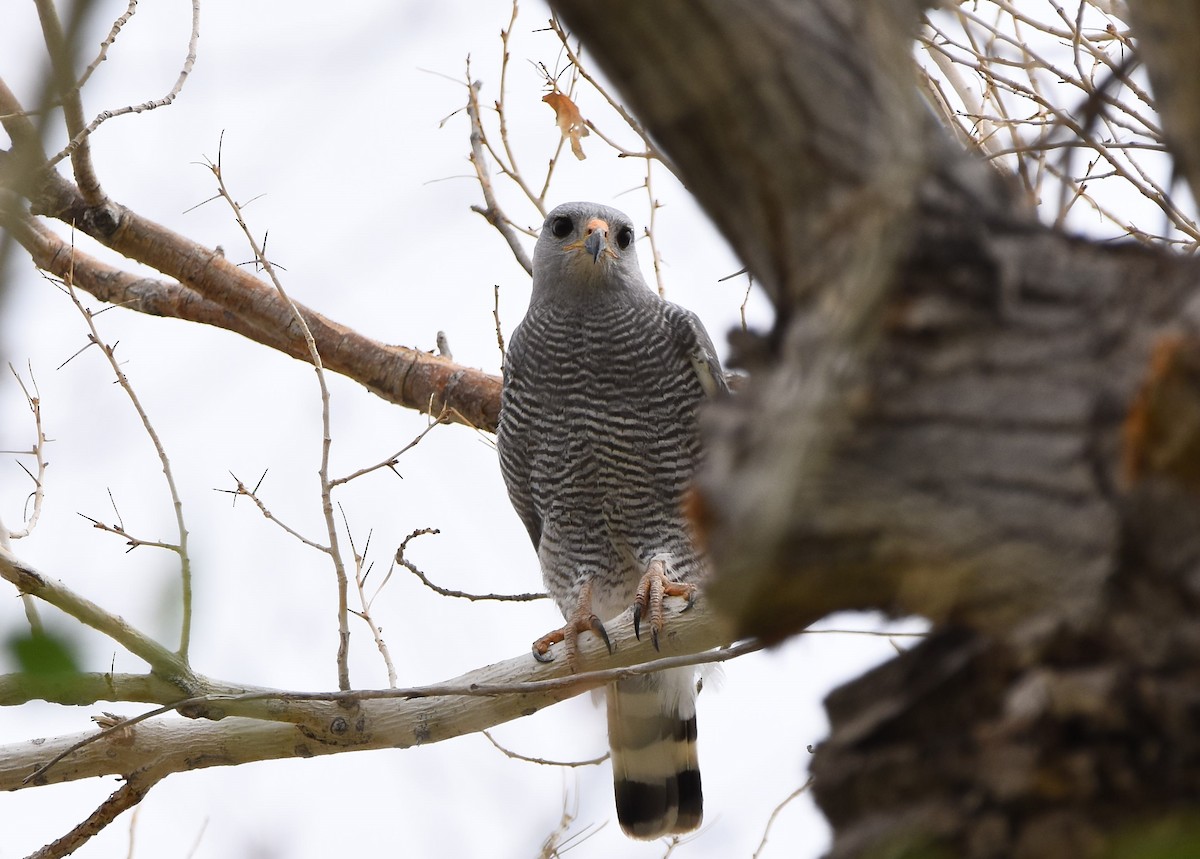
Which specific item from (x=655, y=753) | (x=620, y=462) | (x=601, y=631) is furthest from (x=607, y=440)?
(x=655, y=753)

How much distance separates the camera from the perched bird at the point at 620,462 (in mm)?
4934

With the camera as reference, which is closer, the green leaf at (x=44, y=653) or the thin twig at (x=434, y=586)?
the green leaf at (x=44, y=653)

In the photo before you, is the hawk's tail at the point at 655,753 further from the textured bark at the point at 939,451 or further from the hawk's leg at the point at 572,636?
the textured bark at the point at 939,451

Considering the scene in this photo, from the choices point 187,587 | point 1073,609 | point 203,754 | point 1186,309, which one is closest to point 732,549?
point 1073,609

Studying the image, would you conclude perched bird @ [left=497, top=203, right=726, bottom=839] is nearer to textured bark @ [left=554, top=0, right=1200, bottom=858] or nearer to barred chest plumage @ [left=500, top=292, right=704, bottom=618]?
barred chest plumage @ [left=500, top=292, right=704, bottom=618]

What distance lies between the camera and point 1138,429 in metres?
1.20

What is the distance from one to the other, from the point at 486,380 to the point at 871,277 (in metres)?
4.30

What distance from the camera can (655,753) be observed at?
514cm

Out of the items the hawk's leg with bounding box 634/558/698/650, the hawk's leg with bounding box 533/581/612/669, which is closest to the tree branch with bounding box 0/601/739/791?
the hawk's leg with bounding box 533/581/612/669

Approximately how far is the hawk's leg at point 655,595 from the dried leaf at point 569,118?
1.77 meters

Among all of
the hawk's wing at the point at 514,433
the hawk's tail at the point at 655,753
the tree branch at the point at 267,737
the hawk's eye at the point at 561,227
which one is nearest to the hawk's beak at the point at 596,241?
the hawk's eye at the point at 561,227

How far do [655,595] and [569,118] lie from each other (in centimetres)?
203

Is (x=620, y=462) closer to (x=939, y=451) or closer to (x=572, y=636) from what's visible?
(x=572, y=636)

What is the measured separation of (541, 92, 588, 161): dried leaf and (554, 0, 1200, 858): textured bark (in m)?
3.46
